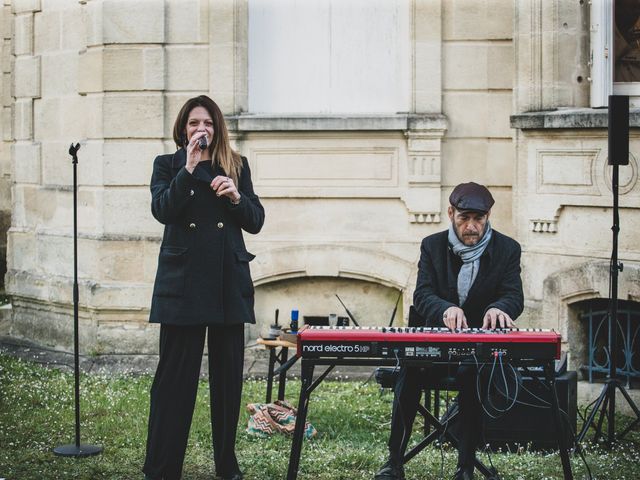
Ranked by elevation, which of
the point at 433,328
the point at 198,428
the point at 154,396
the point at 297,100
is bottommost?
the point at 198,428

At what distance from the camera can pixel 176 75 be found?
10781mm

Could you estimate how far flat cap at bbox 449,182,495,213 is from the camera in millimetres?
6480

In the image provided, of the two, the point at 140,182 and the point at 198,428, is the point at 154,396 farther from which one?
the point at 140,182

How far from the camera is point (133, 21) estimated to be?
10.7 metres

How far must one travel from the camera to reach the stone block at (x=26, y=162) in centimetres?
1195

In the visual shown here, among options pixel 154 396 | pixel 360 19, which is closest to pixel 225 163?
pixel 154 396

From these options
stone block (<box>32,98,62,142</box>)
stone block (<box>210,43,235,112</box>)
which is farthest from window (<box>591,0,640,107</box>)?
stone block (<box>32,98,62,142</box>)

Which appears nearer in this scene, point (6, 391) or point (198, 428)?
point (198, 428)

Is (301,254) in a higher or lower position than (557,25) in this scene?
lower

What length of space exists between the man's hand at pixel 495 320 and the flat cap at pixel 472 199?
22.7 inches

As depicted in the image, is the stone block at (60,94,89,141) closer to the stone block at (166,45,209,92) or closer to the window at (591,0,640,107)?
the stone block at (166,45,209,92)

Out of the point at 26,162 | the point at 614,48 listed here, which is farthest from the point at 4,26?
the point at 614,48

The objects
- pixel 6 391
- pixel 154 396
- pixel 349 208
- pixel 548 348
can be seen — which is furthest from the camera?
pixel 349 208

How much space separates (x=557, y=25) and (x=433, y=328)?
181 inches
